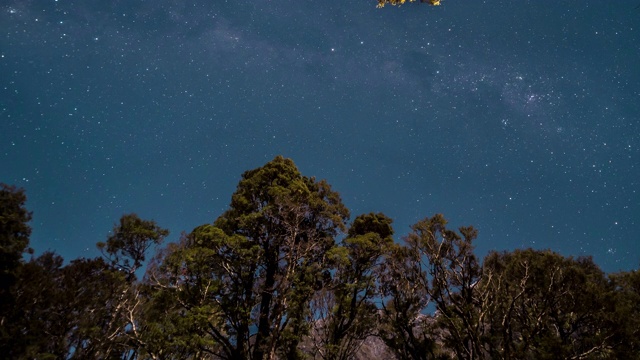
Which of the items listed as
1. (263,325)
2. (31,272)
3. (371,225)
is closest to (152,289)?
(31,272)

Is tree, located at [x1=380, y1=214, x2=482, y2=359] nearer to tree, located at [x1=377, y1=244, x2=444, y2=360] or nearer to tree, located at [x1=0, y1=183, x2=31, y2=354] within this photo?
tree, located at [x1=377, y1=244, x2=444, y2=360]

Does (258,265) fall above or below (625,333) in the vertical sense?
above

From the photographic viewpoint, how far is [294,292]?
48.8 feet

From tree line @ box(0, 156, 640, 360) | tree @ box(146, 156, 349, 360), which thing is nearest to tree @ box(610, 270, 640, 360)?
tree line @ box(0, 156, 640, 360)

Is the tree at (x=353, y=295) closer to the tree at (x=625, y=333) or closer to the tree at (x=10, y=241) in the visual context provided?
the tree at (x=625, y=333)

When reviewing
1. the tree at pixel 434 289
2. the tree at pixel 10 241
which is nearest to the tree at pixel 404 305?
the tree at pixel 434 289

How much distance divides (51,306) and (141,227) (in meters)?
7.21

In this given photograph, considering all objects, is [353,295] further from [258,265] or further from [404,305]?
[258,265]

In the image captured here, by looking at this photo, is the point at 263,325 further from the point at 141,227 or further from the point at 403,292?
the point at 141,227

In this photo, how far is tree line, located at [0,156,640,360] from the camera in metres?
14.3

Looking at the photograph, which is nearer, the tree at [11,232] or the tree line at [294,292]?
the tree line at [294,292]

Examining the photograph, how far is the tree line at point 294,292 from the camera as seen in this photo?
1434 centimetres

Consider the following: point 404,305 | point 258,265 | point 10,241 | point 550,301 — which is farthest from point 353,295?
point 10,241

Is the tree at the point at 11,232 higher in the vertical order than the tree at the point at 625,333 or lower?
higher
